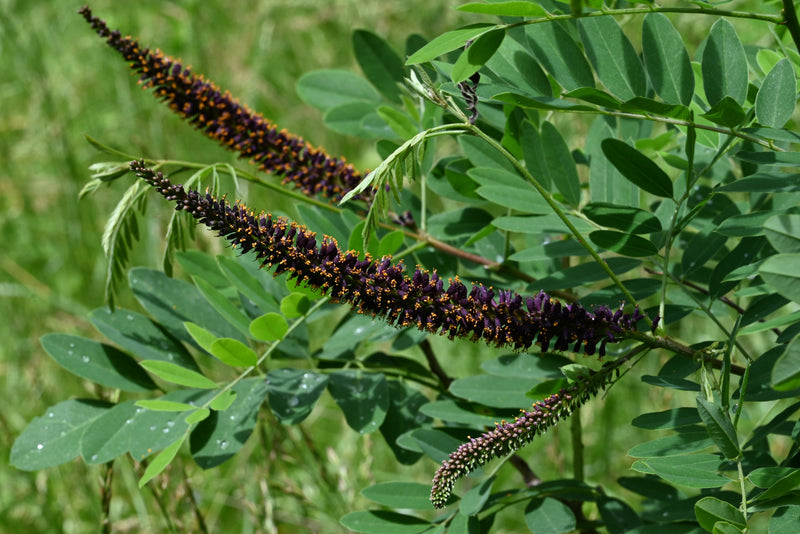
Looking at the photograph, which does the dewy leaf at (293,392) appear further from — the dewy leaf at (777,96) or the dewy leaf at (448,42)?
the dewy leaf at (777,96)

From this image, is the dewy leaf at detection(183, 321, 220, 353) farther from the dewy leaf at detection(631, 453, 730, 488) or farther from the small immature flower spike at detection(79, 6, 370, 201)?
the dewy leaf at detection(631, 453, 730, 488)

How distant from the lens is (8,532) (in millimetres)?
2598

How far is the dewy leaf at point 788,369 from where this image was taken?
2.62ft

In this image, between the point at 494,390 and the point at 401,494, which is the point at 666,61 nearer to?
the point at 494,390

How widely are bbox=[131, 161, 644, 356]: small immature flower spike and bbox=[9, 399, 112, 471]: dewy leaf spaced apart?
0.63m

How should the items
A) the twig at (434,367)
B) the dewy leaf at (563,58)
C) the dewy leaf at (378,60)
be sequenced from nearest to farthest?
the dewy leaf at (563,58)
the twig at (434,367)
the dewy leaf at (378,60)

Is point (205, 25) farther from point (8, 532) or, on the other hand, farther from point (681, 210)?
point (681, 210)

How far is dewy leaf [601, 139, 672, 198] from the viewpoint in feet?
4.31

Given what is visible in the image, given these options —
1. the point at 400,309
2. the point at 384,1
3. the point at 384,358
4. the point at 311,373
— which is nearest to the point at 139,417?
the point at 311,373

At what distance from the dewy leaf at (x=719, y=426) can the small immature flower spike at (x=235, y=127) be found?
816mm

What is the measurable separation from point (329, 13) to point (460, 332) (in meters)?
3.84

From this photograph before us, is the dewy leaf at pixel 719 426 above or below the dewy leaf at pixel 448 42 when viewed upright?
below

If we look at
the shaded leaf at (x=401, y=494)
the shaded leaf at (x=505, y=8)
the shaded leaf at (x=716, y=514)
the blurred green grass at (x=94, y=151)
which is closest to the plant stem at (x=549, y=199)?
the shaded leaf at (x=505, y=8)

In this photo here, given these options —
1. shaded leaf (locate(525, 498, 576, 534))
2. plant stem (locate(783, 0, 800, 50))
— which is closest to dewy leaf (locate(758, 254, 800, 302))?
plant stem (locate(783, 0, 800, 50))
